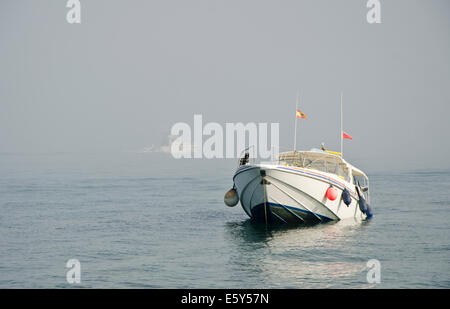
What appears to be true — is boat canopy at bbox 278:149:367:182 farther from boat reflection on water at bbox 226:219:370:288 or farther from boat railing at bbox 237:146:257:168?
boat reflection on water at bbox 226:219:370:288

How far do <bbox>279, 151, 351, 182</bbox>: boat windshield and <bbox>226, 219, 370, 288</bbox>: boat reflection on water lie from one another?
313 centimetres

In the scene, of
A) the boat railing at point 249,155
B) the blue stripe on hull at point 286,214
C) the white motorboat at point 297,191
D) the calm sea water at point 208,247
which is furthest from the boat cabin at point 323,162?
the blue stripe on hull at point 286,214

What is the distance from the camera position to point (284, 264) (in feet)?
69.7

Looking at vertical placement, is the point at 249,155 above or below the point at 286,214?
above

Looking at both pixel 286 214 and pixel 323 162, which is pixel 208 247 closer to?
pixel 286 214

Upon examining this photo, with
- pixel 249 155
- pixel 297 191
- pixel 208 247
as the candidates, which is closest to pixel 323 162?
pixel 249 155

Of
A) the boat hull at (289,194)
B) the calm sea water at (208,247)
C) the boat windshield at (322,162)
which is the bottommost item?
the calm sea water at (208,247)

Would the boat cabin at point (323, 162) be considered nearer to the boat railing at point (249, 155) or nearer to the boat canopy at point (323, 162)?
the boat canopy at point (323, 162)

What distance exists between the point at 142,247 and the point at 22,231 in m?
8.94

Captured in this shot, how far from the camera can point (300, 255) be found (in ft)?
74.5

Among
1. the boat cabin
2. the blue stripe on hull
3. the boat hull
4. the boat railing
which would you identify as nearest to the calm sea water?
the blue stripe on hull

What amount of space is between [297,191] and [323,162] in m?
5.29

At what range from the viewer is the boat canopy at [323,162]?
31625mm
